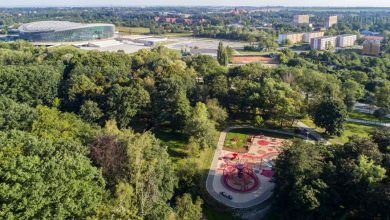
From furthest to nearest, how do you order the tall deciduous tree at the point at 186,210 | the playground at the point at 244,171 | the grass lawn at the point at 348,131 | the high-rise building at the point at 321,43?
1. the high-rise building at the point at 321,43
2. the grass lawn at the point at 348,131
3. the playground at the point at 244,171
4. the tall deciduous tree at the point at 186,210

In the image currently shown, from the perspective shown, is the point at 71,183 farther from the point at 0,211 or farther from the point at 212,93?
the point at 212,93

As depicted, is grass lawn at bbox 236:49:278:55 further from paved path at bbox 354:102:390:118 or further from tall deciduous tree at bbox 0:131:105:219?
tall deciduous tree at bbox 0:131:105:219

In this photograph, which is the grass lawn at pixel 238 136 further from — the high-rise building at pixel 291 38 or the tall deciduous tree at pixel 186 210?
the high-rise building at pixel 291 38

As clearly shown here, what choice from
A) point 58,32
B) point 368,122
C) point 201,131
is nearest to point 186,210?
point 201,131

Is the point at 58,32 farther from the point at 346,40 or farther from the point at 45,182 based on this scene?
the point at 346,40

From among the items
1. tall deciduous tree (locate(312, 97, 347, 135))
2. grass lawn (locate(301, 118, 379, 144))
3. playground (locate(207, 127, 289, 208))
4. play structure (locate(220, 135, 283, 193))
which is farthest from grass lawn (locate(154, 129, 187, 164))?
grass lawn (locate(301, 118, 379, 144))

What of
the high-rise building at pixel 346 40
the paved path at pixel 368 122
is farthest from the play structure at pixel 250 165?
the high-rise building at pixel 346 40
